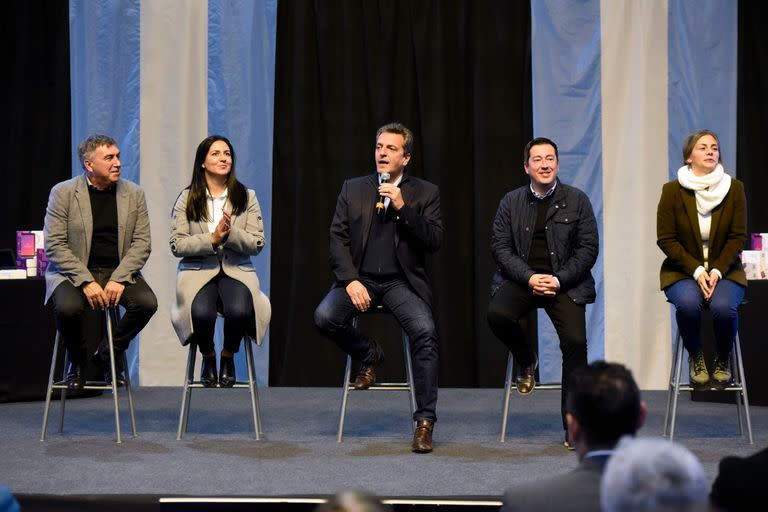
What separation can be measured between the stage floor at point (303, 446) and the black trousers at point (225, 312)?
16.4 inches

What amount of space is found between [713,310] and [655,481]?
300 centimetres

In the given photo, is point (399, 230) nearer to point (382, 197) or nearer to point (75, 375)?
point (382, 197)

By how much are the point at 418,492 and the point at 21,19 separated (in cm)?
422

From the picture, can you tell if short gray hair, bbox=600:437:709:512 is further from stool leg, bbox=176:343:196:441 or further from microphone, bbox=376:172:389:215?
stool leg, bbox=176:343:196:441

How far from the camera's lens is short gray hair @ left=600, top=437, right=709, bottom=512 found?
4.05ft

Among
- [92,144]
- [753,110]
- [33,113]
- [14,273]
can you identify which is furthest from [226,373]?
[753,110]

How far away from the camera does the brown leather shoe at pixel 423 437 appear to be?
392 cm

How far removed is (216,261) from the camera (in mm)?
4363

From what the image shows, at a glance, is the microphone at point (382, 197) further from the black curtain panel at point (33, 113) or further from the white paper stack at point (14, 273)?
the black curtain panel at point (33, 113)

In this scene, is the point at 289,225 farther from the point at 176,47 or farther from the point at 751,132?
the point at 751,132

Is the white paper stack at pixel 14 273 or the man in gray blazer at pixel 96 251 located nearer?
the man in gray blazer at pixel 96 251

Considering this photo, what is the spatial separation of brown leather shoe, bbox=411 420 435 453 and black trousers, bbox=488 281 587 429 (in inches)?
19.3

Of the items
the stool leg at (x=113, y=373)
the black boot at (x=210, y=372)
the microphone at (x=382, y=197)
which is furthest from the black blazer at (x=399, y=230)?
the stool leg at (x=113, y=373)

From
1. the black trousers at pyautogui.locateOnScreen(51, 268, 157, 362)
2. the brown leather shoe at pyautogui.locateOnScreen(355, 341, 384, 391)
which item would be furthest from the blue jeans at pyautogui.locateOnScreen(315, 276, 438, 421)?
the black trousers at pyautogui.locateOnScreen(51, 268, 157, 362)
